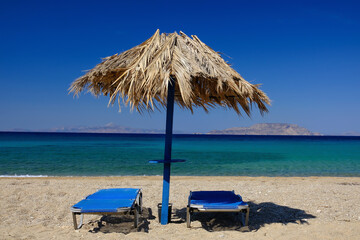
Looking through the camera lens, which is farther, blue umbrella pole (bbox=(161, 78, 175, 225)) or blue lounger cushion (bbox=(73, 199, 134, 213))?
blue umbrella pole (bbox=(161, 78, 175, 225))

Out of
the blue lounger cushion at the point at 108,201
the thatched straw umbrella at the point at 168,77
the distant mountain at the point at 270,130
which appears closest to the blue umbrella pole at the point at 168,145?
the thatched straw umbrella at the point at 168,77

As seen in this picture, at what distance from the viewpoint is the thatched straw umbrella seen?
375 centimetres

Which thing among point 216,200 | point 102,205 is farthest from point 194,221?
point 102,205

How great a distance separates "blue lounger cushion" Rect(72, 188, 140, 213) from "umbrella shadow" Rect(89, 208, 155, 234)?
387 mm

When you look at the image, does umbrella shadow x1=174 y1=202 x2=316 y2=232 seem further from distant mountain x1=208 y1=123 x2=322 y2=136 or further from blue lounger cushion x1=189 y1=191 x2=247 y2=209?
distant mountain x1=208 y1=123 x2=322 y2=136

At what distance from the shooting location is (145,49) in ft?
13.6

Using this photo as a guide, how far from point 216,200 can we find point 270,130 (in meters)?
157

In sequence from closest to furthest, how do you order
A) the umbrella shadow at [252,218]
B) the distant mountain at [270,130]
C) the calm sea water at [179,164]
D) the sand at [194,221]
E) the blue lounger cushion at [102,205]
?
the blue lounger cushion at [102,205]
the sand at [194,221]
the umbrella shadow at [252,218]
the calm sea water at [179,164]
the distant mountain at [270,130]

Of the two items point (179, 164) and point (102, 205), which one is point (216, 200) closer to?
point (102, 205)

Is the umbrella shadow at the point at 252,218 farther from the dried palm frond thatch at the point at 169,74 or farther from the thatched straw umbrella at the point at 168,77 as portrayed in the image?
the dried palm frond thatch at the point at 169,74

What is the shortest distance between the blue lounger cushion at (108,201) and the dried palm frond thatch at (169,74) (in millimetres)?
1298

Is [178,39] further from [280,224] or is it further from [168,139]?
[280,224]

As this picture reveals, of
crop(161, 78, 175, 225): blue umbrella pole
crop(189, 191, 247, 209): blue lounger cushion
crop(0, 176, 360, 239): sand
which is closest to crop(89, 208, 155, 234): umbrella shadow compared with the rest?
crop(0, 176, 360, 239): sand

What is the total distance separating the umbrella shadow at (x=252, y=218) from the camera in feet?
14.1
